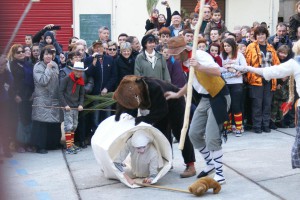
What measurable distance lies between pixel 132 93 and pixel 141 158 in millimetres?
844

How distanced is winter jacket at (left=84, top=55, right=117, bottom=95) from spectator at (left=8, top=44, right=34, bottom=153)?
0.88m

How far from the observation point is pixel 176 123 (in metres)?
5.66

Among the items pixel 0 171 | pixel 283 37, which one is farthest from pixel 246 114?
pixel 0 171

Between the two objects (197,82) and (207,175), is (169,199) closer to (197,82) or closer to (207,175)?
(207,175)

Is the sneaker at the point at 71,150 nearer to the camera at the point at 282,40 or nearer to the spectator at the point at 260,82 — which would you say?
the spectator at the point at 260,82

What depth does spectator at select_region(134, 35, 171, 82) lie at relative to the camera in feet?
24.3

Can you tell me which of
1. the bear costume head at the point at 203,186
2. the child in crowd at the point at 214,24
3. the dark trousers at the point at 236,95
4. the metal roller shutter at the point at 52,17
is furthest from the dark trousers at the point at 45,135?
the metal roller shutter at the point at 52,17

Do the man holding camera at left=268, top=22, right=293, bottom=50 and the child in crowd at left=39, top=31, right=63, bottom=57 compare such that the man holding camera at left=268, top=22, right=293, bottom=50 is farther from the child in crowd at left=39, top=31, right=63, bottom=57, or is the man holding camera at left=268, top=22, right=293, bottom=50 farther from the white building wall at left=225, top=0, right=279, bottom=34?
the white building wall at left=225, top=0, right=279, bottom=34

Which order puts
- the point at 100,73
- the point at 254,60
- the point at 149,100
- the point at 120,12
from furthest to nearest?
the point at 120,12 < the point at 254,60 < the point at 100,73 < the point at 149,100

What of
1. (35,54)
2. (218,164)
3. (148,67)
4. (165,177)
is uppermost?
(35,54)

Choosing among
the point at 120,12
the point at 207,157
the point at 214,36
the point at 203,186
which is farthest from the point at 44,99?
the point at 120,12

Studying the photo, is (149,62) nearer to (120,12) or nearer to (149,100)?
(149,100)

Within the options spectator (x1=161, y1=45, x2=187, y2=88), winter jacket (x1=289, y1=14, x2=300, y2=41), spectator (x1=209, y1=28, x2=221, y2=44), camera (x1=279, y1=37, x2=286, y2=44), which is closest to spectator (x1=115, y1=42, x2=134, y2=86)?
spectator (x1=161, y1=45, x2=187, y2=88)

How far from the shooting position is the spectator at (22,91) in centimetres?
696
